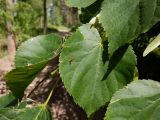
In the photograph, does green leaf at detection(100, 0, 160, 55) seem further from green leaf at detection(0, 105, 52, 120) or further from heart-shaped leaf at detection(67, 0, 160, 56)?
green leaf at detection(0, 105, 52, 120)

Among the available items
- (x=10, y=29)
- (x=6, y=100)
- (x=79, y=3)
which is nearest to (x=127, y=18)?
(x=79, y=3)

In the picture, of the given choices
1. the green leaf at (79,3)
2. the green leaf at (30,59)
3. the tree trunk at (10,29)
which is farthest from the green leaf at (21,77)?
the tree trunk at (10,29)

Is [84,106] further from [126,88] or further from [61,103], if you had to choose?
[61,103]

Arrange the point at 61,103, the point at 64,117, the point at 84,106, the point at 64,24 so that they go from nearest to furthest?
1. the point at 84,106
2. the point at 64,117
3. the point at 61,103
4. the point at 64,24

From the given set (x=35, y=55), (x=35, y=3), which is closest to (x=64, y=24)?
(x=35, y=3)

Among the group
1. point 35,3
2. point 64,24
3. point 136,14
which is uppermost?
point 136,14

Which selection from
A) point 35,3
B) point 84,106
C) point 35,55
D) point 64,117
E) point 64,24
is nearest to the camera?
point 84,106

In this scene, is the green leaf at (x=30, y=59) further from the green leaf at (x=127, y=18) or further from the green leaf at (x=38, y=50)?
the green leaf at (x=127, y=18)
